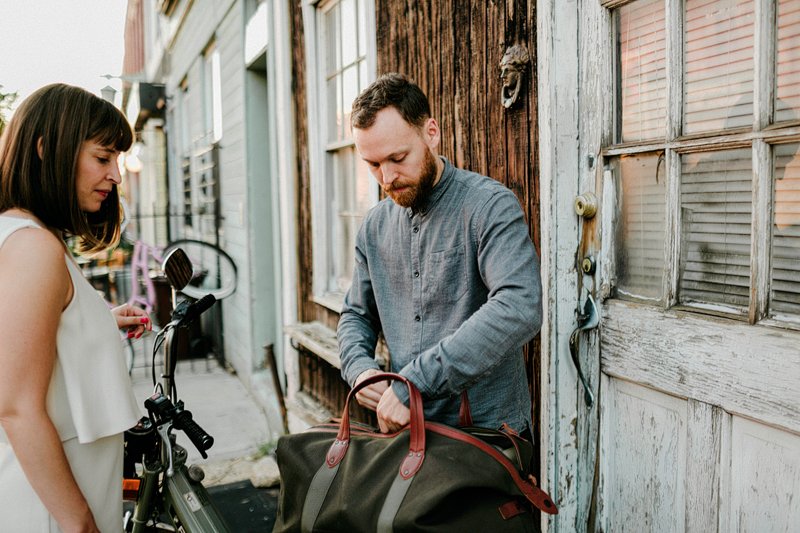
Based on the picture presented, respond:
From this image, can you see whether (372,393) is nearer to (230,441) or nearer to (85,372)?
(85,372)

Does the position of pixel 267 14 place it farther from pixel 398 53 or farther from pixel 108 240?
pixel 108 240

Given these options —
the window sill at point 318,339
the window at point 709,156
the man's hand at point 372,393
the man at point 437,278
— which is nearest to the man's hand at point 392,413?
the man at point 437,278

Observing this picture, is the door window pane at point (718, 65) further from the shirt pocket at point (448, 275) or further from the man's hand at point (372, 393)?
the man's hand at point (372, 393)

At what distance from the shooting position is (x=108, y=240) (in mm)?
1835

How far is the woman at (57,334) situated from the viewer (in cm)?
133

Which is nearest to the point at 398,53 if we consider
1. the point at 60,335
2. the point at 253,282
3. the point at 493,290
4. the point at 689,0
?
the point at 689,0

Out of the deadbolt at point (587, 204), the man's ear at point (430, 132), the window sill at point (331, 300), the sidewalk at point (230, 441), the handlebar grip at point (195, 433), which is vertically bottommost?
the sidewalk at point (230, 441)

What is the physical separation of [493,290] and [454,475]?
0.47 meters

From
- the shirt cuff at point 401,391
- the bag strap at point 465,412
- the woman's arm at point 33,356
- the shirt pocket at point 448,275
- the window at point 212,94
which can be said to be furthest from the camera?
the window at point 212,94

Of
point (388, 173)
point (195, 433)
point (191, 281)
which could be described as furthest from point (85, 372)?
point (191, 281)

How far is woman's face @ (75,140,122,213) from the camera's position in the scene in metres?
1.51

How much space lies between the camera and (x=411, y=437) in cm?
144

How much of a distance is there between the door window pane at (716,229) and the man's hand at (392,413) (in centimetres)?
85

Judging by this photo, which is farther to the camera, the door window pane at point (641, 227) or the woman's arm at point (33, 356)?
the door window pane at point (641, 227)
